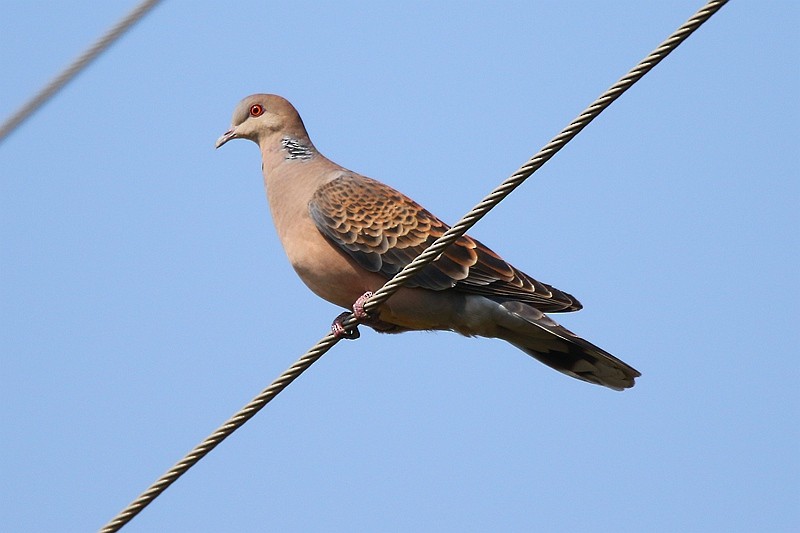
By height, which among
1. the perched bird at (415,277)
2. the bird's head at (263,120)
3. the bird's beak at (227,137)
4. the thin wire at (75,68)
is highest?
the bird's head at (263,120)

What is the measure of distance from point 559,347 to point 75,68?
8.52ft

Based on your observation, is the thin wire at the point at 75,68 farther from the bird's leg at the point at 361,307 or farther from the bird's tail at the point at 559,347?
the bird's tail at the point at 559,347

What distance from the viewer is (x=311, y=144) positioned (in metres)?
6.52

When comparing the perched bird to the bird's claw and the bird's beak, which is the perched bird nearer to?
the bird's claw

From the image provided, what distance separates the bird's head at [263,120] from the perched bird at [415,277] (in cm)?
57

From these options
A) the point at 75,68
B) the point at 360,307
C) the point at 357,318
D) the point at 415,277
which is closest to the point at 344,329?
the point at 357,318

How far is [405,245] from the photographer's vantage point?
5.84 metres

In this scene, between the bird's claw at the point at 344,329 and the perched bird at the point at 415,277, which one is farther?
the perched bird at the point at 415,277

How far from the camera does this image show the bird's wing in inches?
221

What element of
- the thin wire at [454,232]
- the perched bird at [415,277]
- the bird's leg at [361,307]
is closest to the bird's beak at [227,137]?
the perched bird at [415,277]

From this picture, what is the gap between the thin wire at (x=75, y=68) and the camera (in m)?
3.95

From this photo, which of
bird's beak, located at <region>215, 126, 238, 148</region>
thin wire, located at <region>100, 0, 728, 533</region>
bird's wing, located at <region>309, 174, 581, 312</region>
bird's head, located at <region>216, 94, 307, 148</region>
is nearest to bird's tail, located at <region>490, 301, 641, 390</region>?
bird's wing, located at <region>309, 174, 581, 312</region>

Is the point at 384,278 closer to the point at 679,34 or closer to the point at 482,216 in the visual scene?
the point at 482,216

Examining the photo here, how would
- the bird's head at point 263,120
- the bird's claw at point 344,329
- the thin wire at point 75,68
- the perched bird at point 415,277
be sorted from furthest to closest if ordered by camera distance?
the bird's head at point 263,120 < the perched bird at point 415,277 < the bird's claw at point 344,329 < the thin wire at point 75,68
